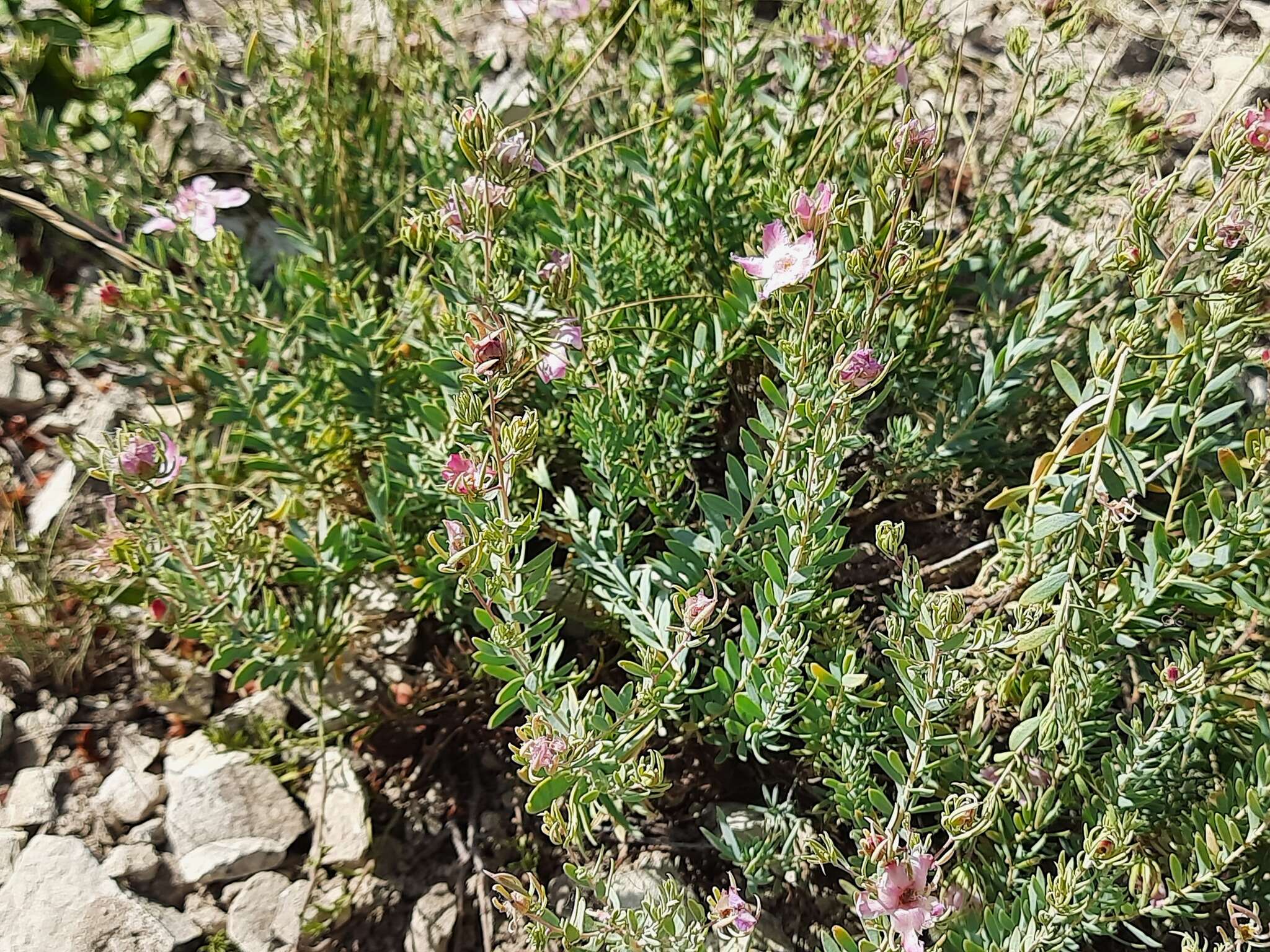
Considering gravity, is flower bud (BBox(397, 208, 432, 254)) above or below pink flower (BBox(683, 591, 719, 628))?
above

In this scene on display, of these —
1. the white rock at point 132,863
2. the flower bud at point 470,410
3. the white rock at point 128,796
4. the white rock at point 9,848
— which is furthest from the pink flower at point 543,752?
the white rock at point 9,848

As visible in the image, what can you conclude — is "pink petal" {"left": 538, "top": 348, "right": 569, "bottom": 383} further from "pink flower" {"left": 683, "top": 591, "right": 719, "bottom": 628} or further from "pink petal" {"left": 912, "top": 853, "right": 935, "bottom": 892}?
"pink petal" {"left": 912, "top": 853, "right": 935, "bottom": 892}

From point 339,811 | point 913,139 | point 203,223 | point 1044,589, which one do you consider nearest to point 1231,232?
point 913,139

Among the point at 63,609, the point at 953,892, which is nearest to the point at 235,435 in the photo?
the point at 63,609

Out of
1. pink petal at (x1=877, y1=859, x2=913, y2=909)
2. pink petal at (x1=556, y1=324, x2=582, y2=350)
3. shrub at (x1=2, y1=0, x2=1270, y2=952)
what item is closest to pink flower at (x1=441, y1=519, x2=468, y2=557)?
shrub at (x1=2, y1=0, x2=1270, y2=952)

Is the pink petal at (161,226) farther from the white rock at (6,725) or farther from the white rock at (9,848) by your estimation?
the white rock at (9,848)
